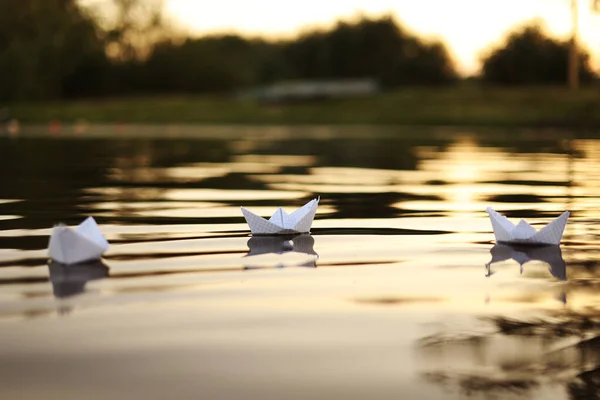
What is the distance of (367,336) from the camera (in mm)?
5906

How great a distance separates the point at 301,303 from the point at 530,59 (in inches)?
2738

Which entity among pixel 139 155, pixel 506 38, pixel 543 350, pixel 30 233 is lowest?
pixel 543 350

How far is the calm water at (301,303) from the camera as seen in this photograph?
508 cm

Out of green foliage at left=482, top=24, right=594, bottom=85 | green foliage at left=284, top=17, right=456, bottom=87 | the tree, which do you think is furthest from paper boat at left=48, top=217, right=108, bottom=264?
green foliage at left=284, top=17, right=456, bottom=87

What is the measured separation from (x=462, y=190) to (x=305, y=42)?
264 ft

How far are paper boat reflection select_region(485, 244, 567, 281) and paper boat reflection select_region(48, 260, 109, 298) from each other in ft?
8.83

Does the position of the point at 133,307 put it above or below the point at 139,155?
below

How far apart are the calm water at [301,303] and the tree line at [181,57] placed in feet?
204

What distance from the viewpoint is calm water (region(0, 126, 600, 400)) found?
5.08 metres

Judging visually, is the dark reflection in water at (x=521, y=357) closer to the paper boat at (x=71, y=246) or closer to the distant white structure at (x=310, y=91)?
the paper boat at (x=71, y=246)

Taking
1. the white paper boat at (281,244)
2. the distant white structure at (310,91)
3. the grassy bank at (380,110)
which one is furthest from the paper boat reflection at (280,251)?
the distant white structure at (310,91)

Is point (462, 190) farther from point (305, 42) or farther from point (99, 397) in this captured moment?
point (305, 42)

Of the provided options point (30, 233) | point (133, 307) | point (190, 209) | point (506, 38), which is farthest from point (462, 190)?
point (506, 38)

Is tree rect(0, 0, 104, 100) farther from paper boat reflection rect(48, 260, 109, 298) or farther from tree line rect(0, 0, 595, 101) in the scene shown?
paper boat reflection rect(48, 260, 109, 298)
